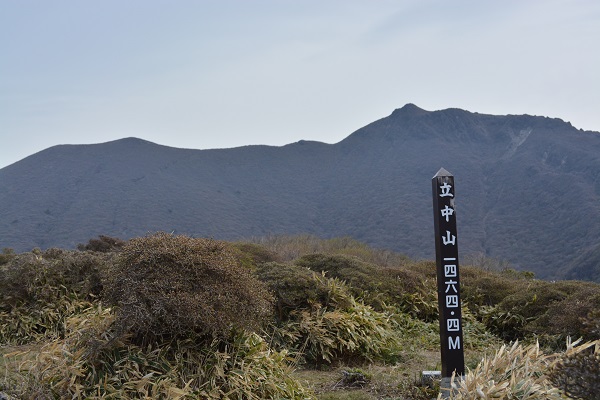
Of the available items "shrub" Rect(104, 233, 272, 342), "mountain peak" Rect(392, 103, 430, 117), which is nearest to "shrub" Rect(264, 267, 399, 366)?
"shrub" Rect(104, 233, 272, 342)

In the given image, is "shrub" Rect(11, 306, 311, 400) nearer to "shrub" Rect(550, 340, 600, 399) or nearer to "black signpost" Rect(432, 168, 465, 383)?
"black signpost" Rect(432, 168, 465, 383)

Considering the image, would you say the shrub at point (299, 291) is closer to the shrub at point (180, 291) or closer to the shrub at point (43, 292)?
the shrub at point (180, 291)

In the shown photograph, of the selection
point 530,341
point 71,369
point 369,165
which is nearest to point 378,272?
point 530,341

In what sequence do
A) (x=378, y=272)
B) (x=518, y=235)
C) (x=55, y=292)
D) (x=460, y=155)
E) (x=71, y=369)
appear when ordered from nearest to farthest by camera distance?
(x=71, y=369)
(x=55, y=292)
(x=378, y=272)
(x=518, y=235)
(x=460, y=155)

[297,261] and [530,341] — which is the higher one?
[297,261]

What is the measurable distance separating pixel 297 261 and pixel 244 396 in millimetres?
6284

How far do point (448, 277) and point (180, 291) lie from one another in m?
2.44

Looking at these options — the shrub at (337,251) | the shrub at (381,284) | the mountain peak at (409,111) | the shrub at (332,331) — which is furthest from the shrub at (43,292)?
the mountain peak at (409,111)

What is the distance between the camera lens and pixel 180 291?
217 inches

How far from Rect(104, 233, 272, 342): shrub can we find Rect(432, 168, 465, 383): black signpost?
167cm

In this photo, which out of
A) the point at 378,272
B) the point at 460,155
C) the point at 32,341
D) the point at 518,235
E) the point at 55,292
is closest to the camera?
the point at 32,341

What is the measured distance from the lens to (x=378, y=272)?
37.8 feet

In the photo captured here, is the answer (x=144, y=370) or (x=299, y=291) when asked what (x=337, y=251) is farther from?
(x=144, y=370)

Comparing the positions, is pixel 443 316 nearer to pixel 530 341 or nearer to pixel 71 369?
pixel 71 369
